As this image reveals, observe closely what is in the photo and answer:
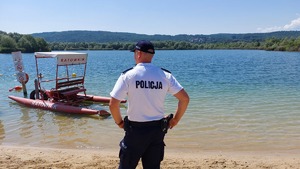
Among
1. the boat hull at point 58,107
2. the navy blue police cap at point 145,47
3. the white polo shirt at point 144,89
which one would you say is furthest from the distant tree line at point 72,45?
the white polo shirt at point 144,89

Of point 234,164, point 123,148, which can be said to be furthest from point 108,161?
point 123,148

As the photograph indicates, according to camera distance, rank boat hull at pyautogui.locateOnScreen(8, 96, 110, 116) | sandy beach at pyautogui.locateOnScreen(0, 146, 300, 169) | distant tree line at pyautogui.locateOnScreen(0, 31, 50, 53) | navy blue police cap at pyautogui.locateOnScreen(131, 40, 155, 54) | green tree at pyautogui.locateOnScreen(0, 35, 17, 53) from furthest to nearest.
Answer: distant tree line at pyautogui.locateOnScreen(0, 31, 50, 53) → green tree at pyautogui.locateOnScreen(0, 35, 17, 53) → boat hull at pyautogui.locateOnScreen(8, 96, 110, 116) → sandy beach at pyautogui.locateOnScreen(0, 146, 300, 169) → navy blue police cap at pyautogui.locateOnScreen(131, 40, 155, 54)

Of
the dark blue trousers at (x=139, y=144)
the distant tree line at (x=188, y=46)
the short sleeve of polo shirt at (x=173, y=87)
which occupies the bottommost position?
the distant tree line at (x=188, y=46)

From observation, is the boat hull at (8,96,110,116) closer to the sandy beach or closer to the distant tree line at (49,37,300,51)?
the sandy beach

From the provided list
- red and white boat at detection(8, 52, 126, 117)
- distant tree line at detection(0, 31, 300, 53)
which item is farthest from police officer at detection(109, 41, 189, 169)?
distant tree line at detection(0, 31, 300, 53)

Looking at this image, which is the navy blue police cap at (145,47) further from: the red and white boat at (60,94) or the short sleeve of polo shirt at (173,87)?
the red and white boat at (60,94)

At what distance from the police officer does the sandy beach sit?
8.80ft

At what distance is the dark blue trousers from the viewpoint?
12.2 ft

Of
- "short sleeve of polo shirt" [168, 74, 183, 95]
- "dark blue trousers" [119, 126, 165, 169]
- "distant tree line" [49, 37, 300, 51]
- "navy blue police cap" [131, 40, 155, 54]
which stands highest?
"navy blue police cap" [131, 40, 155, 54]

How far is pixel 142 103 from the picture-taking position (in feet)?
12.2

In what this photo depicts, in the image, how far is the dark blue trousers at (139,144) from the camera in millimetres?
3732

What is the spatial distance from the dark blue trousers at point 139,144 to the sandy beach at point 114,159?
2.61 metres

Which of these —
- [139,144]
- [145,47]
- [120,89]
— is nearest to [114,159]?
[139,144]

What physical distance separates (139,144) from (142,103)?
475 millimetres
